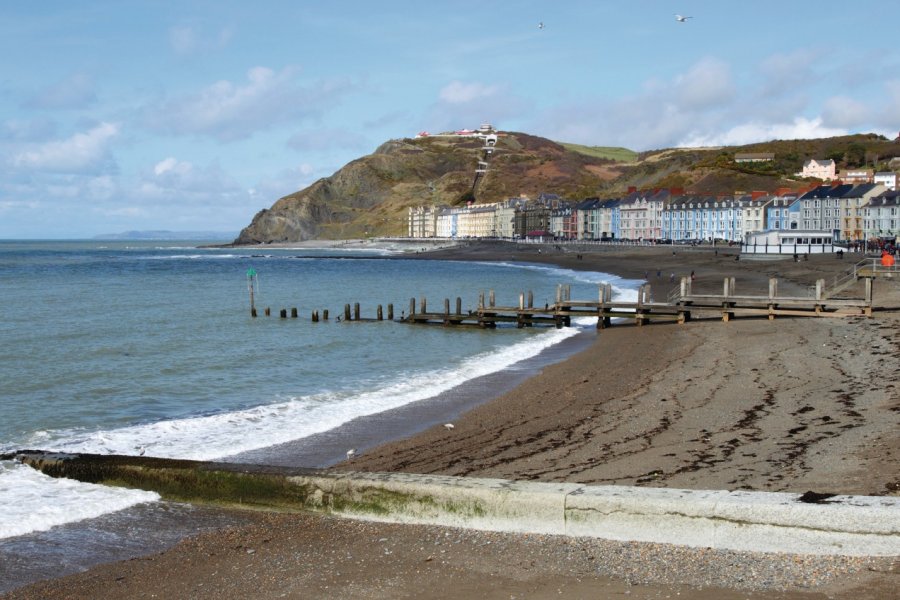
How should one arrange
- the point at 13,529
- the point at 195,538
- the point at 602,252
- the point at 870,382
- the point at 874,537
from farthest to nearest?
the point at 602,252 → the point at 870,382 → the point at 13,529 → the point at 195,538 → the point at 874,537

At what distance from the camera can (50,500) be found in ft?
35.5

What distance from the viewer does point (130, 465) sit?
11.1m

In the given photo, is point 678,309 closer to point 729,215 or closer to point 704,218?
point 729,215

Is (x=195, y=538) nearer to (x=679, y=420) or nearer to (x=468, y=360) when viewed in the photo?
(x=679, y=420)

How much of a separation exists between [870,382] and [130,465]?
1347cm

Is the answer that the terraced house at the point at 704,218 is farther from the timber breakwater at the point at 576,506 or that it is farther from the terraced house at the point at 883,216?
the timber breakwater at the point at 576,506

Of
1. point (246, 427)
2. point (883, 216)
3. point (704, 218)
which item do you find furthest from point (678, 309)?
point (704, 218)

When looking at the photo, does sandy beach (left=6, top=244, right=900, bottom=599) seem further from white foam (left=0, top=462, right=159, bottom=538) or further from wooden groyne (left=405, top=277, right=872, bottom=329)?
wooden groyne (left=405, top=277, right=872, bottom=329)

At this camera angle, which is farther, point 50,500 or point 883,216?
point 883,216

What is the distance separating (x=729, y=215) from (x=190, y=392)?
127838mm

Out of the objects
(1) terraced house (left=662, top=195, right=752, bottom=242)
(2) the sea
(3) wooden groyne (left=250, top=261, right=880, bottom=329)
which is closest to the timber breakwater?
(2) the sea

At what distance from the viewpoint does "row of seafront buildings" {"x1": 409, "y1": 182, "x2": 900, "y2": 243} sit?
110250 millimetres

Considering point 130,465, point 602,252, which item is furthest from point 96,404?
point 602,252

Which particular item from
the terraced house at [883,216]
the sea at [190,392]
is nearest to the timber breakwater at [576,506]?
the sea at [190,392]
